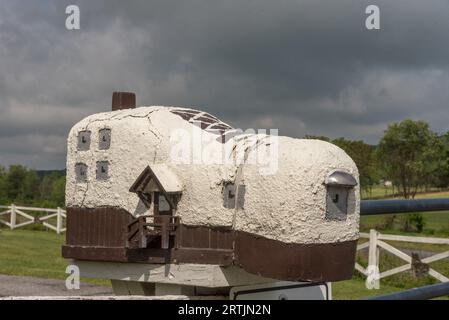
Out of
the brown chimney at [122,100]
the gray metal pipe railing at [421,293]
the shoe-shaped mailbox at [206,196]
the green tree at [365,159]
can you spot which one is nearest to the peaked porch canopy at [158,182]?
the shoe-shaped mailbox at [206,196]

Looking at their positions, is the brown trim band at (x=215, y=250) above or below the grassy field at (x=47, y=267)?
above

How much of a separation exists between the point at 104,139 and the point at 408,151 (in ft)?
108

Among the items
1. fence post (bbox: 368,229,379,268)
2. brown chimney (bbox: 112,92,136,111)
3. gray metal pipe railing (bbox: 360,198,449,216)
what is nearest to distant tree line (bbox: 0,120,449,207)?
fence post (bbox: 368,229,379,268)

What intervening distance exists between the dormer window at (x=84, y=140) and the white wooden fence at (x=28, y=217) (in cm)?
1559

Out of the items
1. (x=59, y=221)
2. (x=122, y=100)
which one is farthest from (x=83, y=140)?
(x=59, y=221)

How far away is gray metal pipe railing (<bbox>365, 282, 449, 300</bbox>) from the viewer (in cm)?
136

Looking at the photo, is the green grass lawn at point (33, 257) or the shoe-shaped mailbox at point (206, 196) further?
the green grass lawn at point (33, 257)

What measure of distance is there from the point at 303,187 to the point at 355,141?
31645 millimetres

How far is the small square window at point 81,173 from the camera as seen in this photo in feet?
11.2

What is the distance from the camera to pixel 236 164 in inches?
112

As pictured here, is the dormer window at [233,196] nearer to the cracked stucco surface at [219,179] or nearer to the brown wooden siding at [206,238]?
the cracked stucco surface at [219,179]

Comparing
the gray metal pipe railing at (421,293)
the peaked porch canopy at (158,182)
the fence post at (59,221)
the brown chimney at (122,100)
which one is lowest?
the fence post at (59,221)

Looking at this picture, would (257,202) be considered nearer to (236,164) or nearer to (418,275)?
(236,164)
